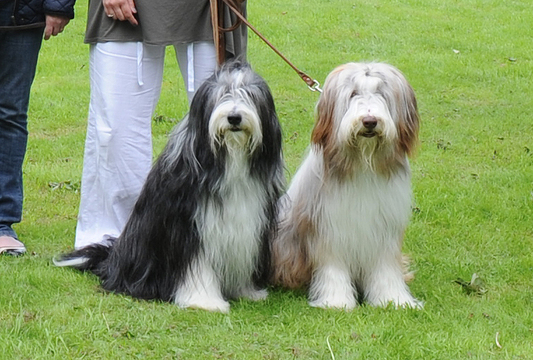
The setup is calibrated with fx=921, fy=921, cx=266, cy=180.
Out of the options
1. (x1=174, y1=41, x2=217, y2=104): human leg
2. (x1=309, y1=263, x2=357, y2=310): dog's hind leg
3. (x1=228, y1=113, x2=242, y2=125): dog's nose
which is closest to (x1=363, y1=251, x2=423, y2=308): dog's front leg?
(x1=309, y1=263, x2=357, y2=310): dog's hind leg

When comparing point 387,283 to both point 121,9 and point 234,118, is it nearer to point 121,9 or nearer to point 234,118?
point 234,118

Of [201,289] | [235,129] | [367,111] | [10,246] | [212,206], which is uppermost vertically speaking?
[367,111]

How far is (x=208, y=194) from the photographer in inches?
172

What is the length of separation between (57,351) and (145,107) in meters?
1.76

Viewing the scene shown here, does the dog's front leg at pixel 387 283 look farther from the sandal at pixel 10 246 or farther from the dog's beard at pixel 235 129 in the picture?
the sandal at pixel 10 246

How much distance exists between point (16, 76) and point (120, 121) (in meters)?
0.67

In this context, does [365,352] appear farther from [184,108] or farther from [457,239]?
[184,108]

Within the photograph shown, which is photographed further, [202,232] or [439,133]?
[439,133]

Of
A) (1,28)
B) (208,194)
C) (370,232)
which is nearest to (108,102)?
(1,28)

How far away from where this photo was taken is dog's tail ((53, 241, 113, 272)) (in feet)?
16.7

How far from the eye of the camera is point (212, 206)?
4383mm

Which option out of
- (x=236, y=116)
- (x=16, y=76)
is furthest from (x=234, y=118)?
(x=16, y=76)

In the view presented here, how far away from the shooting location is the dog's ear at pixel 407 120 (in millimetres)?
4371

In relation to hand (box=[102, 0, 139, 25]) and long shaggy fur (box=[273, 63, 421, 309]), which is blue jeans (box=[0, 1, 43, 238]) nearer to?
hand (box=[102, 0, 139, 25])
